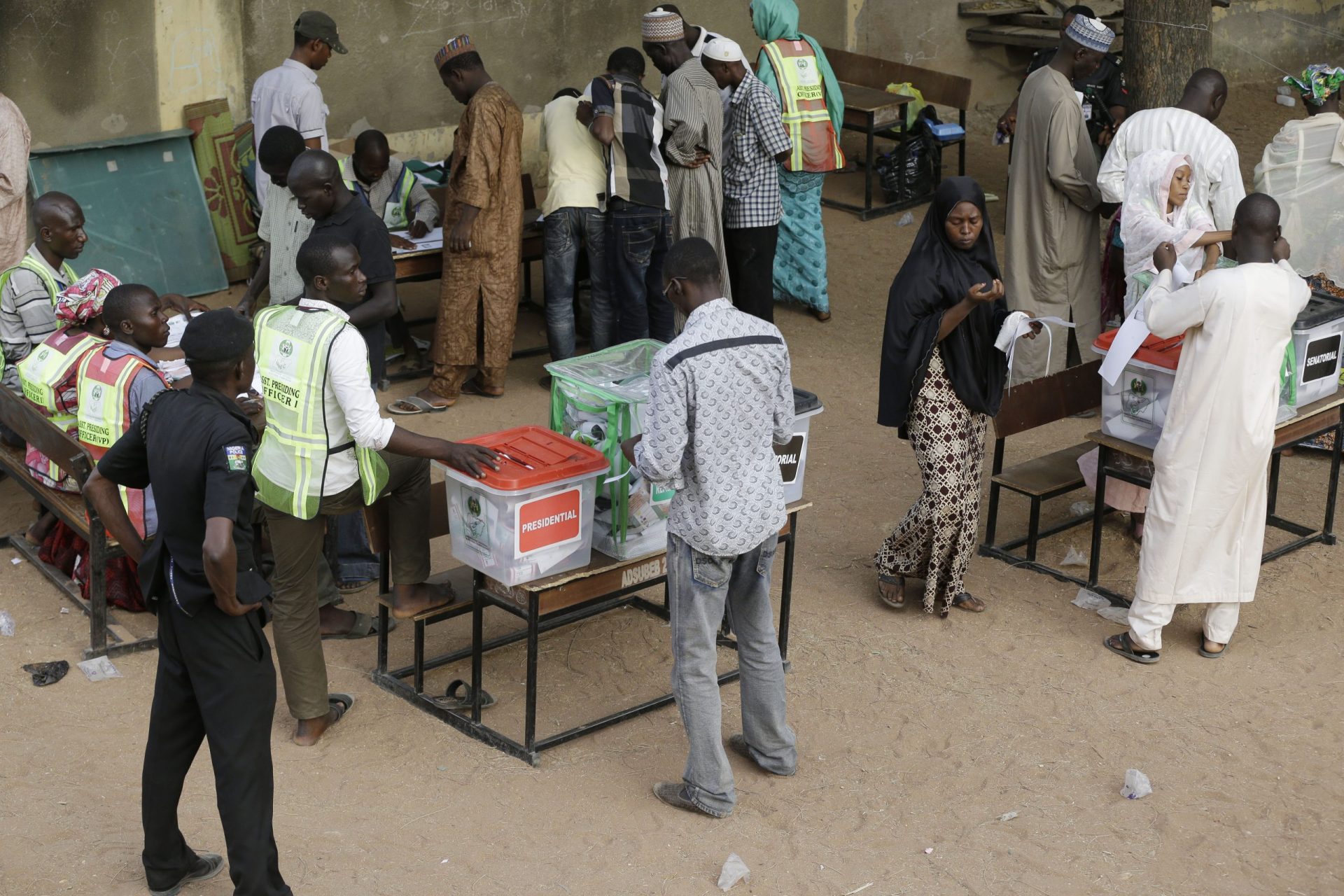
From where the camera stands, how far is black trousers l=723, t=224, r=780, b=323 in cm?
934

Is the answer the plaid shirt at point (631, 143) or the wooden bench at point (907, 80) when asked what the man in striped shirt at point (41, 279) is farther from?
the wooden bench at point (907, 80)

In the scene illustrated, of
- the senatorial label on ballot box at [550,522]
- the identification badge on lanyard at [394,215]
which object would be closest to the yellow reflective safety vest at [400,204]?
the identification badge on lanyard at [394,215]

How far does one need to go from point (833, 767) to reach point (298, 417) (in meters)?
2.28

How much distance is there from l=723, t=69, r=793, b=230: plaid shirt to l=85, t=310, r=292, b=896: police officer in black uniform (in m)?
5.24

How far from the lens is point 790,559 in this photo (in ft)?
19.3

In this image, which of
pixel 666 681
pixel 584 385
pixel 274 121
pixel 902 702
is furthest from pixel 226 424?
pixel 274 121

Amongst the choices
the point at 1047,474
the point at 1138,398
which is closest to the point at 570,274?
the point at 1047,474

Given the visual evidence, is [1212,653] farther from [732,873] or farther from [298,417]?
[298,417]

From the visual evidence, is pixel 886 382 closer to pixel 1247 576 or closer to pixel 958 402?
pixel 958 402

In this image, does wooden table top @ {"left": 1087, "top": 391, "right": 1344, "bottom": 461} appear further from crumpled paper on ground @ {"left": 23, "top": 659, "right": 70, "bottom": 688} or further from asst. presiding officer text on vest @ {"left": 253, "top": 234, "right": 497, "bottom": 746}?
crumpled paper on ground @ {"left": 23, "top": 659, "right": 70, "bottom": 688}

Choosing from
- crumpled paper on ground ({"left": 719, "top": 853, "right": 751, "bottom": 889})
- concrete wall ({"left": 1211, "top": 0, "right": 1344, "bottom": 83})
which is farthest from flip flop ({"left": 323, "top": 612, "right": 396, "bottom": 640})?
concrete wall ({"left": 1211, "top": 0, "right": 1344, "bottom": 83})

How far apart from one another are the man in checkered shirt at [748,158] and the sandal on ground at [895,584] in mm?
3286

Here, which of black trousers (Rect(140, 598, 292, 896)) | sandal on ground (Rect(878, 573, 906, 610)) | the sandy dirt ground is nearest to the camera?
black trousers (Rect(140, 598, 292, 896))

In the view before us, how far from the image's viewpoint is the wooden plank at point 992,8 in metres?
14.5
